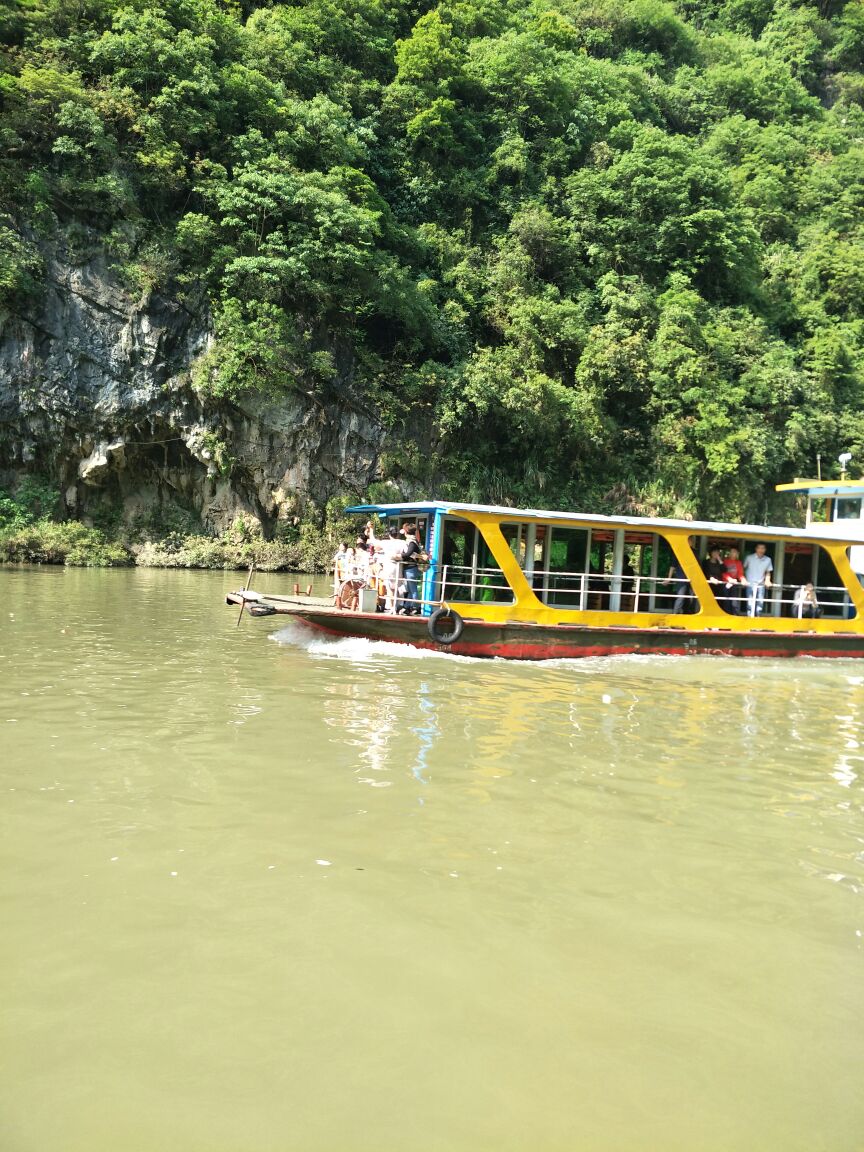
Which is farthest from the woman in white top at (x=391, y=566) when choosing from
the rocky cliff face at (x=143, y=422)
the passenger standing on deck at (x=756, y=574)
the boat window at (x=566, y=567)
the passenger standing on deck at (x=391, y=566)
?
the rocky cliff face at (x=143, y=422)

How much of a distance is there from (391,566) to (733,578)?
6.52m

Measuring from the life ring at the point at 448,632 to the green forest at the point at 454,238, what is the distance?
62.2ft

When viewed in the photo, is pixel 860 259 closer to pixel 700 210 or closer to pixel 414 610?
pixel 700 210

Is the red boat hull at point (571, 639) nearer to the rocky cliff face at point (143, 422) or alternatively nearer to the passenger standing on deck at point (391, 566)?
the passenger standing on deck at point (391, 566)

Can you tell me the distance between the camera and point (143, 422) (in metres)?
30.5

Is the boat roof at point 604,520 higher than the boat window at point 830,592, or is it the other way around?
the boat roof at point 604,520

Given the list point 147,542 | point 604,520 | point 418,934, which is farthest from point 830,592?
point 147,542

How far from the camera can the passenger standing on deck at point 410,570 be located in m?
14.0

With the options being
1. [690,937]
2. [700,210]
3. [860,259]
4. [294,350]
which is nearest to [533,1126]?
[690,937]

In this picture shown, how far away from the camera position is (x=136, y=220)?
30359mm

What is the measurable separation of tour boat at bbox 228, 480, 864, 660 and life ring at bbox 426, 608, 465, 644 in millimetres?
18

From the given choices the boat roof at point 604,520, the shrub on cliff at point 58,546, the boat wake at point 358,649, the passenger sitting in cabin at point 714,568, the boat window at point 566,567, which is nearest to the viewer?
the boat wake at point 358,649

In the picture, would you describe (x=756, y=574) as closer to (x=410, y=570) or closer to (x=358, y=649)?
(x=410, y=570)

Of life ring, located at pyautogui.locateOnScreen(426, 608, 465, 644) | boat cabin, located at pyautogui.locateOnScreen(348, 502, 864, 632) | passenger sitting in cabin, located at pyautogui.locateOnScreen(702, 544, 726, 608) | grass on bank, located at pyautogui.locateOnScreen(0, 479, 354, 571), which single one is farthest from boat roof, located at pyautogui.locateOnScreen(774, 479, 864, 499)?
grass on bank, located at pyautogui.locateOnScreen(0, 479, 354, 571)
